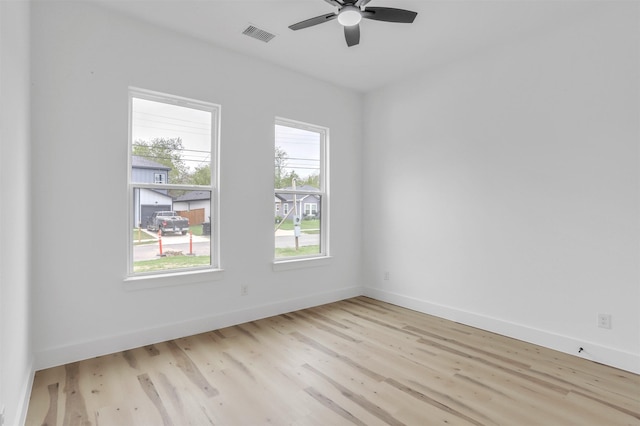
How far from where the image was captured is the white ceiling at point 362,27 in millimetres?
2805

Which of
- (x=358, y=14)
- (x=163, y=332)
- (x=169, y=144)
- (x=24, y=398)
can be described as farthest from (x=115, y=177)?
(x=358, y=14)

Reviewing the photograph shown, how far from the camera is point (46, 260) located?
261 centimetres

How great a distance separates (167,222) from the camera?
10.9ft

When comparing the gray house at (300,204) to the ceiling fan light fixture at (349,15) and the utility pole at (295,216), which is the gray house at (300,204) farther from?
the ceiling fan light fixture at (349,15)

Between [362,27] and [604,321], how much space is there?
132 inches

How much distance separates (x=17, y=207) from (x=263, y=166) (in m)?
2.28

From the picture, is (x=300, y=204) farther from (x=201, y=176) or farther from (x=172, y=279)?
(x=172, y=279)

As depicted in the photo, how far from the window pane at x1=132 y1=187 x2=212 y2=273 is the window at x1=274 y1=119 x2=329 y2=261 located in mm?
921

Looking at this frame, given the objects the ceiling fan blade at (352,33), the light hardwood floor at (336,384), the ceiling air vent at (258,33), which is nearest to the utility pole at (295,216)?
the light hardwood floor at (336,384)

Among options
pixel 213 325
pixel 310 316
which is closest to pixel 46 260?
pixel 213 325

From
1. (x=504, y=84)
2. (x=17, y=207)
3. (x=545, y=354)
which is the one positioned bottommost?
(x=545, y=354)

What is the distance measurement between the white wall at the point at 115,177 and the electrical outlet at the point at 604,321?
3.03 meters

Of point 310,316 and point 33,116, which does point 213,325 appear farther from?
point 33,116

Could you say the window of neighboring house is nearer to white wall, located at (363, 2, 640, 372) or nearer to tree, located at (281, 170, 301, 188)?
tree, located at (281, 170, 301, 188)
